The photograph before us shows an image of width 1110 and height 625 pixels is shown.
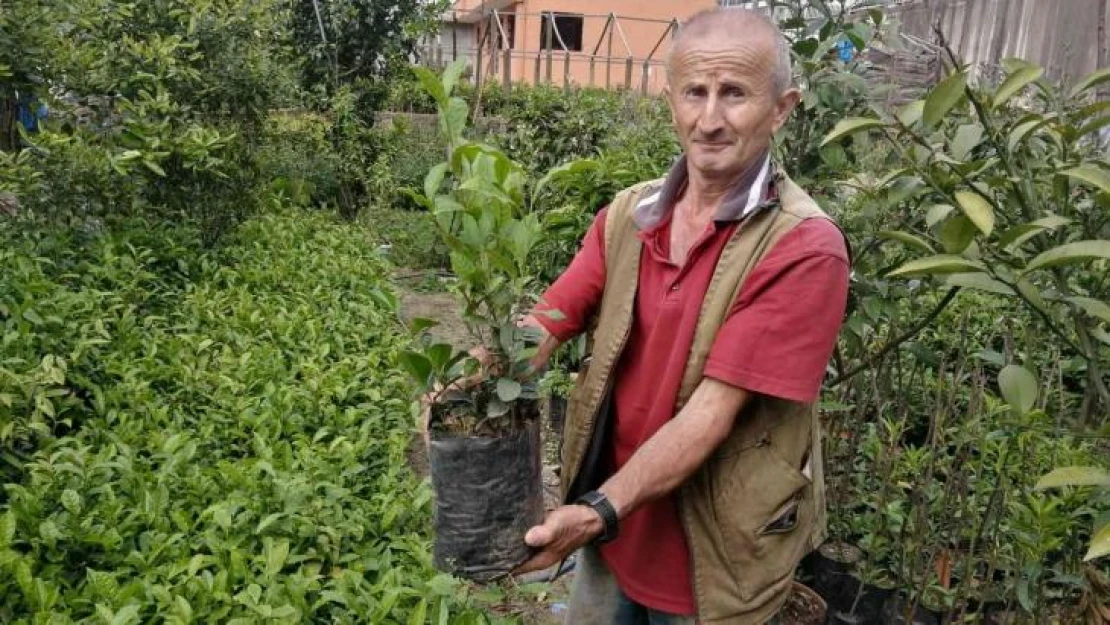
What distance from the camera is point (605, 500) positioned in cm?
156

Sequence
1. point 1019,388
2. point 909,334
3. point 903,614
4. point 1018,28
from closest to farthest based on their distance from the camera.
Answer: point 1019,388 → point 909,334 → point 903,614 → point 1018,28

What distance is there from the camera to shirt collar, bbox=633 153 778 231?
167 centimetres

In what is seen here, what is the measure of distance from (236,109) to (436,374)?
548 centimetres

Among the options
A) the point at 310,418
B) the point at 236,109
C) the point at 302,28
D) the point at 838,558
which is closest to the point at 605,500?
the point at 838,558

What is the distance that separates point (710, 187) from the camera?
69.6 inches

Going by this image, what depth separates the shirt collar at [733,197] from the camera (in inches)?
65.9

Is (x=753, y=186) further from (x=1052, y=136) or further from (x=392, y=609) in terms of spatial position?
(x=392, y=609)

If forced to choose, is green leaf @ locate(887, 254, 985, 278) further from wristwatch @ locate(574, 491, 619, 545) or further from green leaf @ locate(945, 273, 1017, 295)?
wristwatch @ locate(574, 491, 619, 545)

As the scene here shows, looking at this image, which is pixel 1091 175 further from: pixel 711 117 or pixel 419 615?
pixel 419 615

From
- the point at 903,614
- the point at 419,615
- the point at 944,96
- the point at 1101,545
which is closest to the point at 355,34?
the point at 419,615

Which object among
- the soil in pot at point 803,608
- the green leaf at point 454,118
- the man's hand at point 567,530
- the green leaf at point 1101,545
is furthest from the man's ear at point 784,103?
the soil in pot at point 803,608

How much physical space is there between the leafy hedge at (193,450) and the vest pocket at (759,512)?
78 cm

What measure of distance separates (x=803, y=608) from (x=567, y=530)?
1.82m

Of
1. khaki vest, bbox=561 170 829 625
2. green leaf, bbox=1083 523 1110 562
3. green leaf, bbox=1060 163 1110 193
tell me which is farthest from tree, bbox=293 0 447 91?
green leaf, bbox=1083 523 1110 562
